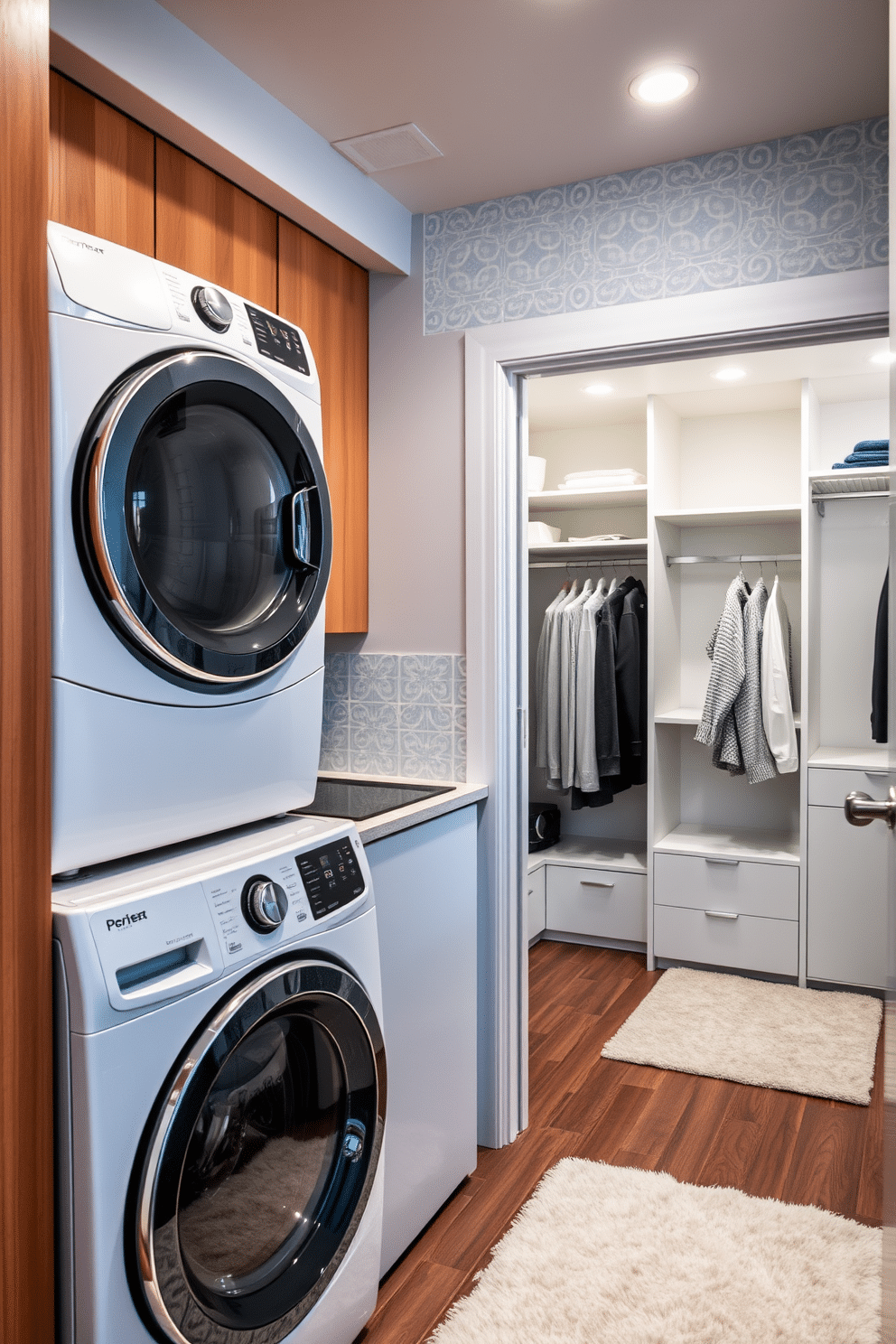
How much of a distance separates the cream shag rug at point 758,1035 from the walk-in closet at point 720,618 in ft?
0.51

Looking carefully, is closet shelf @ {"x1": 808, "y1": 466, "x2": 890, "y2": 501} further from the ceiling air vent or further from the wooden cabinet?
the ceiling air vent

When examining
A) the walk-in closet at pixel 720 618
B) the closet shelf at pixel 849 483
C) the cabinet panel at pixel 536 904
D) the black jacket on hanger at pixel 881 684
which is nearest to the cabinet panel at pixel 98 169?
the walk-in closet at pixel 720 618

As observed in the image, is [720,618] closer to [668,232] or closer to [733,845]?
[733,845]

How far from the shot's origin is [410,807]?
78.1 inches

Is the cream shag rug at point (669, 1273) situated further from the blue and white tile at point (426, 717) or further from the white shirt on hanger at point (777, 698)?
the white shirt on hanger at point (777, 698)

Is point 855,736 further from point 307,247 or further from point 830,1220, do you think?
point 307,247

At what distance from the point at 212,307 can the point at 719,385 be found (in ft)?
8.78

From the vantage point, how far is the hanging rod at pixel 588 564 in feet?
13.8

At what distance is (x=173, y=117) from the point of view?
1709 millimetres

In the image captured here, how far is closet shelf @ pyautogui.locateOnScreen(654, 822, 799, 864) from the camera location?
3.50 metres

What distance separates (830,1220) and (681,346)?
1.98 meters

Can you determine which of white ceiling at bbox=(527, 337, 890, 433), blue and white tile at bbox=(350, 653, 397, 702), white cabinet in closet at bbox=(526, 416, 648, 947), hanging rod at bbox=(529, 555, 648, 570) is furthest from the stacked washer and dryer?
hanging rod at bbox=(529, 555, 648, 570)

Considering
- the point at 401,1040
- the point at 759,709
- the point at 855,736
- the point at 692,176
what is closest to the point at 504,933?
the point at 401,1040

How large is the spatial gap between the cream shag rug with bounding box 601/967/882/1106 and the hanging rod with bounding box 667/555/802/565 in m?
1.65
